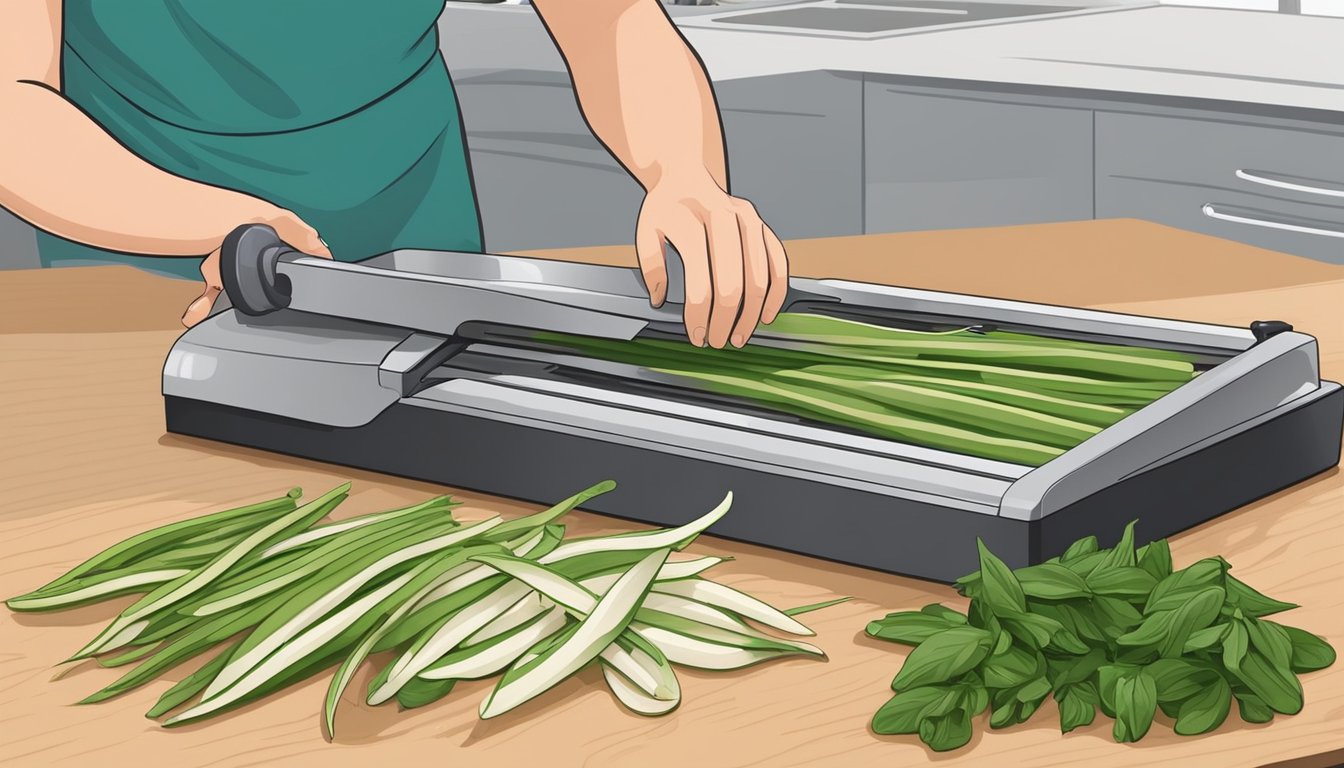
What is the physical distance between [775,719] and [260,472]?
0.62m

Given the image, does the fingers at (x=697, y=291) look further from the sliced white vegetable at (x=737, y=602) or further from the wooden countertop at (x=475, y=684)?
the sliced white vegetable at (x=737, y=602)

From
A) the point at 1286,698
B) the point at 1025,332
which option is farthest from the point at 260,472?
the point at 1286,698

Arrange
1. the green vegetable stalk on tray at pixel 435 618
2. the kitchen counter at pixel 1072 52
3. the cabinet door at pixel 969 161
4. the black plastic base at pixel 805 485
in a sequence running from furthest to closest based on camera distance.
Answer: the cabinet door at pixel 969 161 → the kitchen counter at pixel 1072 52 → the black plastic base at pixel 805 485 → the green vegetable stalk on tray at pixel 435 618

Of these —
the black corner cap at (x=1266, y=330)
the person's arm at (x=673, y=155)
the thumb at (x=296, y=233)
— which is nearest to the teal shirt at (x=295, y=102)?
the person's arm at (x=673, y=155)

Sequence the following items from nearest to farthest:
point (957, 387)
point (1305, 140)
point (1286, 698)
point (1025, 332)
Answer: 1. point (1286, 698)
2. point (957, 387)
3. point (1025, 332)
4. point (1305, 140)

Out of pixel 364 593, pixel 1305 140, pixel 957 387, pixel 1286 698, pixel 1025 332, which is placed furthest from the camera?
pixel 1305 140

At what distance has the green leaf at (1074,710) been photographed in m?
0.82

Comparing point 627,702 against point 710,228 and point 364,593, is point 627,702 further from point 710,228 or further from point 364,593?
point 710,228

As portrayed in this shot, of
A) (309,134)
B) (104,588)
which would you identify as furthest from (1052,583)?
(309,134)

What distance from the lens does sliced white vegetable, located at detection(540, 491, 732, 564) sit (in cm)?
97

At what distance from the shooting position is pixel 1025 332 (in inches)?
51.1

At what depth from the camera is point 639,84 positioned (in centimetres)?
168

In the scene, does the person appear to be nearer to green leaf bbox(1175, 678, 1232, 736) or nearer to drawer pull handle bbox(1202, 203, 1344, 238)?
green leaf bbox(1175, 678, 1232, 736)

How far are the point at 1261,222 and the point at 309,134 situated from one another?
1892 millimetres
